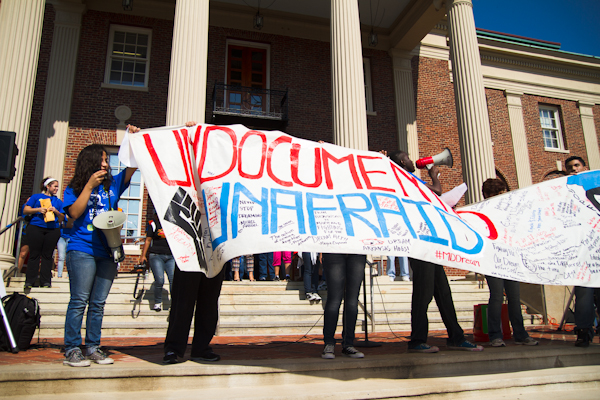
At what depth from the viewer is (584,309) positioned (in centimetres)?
458

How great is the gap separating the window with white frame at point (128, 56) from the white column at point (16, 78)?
13.7ft

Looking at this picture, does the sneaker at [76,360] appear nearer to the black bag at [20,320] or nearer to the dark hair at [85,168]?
the dark hair at [85,168]

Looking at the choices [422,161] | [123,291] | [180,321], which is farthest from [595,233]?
[123,291]

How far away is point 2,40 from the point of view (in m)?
9.05

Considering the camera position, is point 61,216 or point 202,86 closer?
point 61,216

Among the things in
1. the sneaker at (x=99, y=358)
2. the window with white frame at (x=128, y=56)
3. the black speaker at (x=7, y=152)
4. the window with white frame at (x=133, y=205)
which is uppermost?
the window with white frame at (x=128, y=56)

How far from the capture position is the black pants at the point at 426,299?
4004 mm

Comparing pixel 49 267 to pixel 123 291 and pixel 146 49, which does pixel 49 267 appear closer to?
pixel 123 291

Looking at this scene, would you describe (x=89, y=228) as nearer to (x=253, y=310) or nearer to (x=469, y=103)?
(x=253, y=310)

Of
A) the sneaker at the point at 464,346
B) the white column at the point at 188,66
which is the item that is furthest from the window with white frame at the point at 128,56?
the sneaker at the point at 464,346

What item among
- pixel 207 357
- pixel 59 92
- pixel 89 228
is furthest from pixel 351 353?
pixel 59 92

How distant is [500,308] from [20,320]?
17.6 ft

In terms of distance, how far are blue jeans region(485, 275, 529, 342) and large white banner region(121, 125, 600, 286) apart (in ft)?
2.11

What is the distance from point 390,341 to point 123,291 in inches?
196
